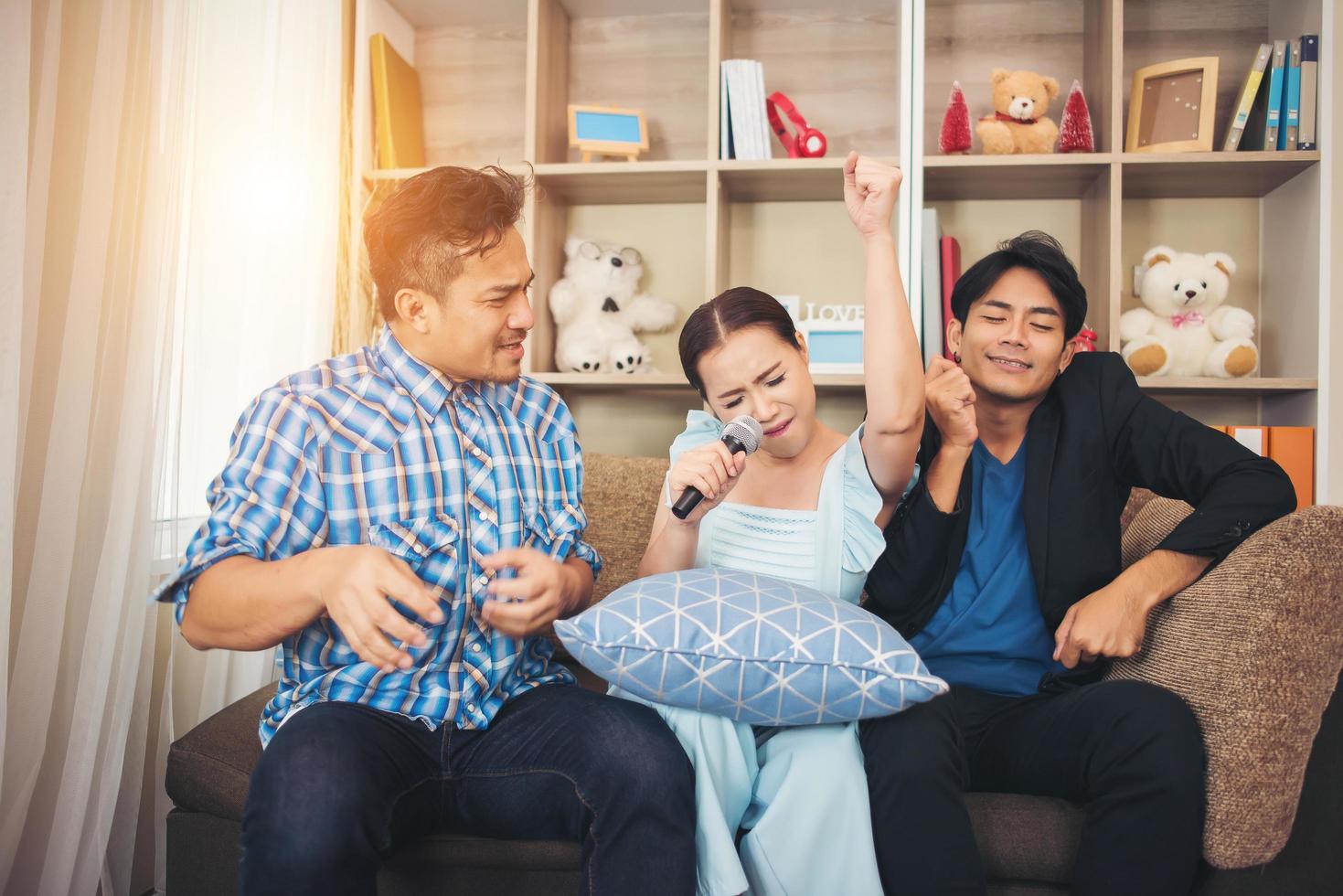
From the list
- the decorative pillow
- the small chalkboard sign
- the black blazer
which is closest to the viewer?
the decorative pillow

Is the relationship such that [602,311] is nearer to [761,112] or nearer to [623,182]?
[623,182]

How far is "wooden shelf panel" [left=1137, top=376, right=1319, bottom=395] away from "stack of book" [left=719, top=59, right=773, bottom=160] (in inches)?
41.6

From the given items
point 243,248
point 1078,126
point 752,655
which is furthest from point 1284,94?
point 243,248

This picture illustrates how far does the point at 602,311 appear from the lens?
2.47 metres

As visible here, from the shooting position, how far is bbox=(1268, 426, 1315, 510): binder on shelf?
6.90 ft

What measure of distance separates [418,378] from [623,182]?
4.18 feet

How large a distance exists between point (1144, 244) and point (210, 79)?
86.8 inches

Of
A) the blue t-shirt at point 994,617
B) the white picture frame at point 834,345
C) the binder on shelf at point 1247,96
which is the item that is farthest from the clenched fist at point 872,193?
the binder on shelf at point 1247,96

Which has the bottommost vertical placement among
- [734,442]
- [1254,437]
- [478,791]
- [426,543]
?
[478,791]

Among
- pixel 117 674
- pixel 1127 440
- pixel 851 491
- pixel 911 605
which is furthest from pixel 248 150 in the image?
pixel 1127 440

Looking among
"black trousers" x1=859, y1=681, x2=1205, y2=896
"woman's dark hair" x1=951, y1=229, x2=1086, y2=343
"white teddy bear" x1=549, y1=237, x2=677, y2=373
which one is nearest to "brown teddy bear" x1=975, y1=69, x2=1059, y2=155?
"woman's dark hair" x1=951, y1=229, x2=1086, y2=343

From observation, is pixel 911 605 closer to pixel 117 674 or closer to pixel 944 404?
pixel 944 404

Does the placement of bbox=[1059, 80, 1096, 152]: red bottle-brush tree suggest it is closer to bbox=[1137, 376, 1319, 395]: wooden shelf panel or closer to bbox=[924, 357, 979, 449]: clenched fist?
bbox=[1137, 376, 1319, 395]: wooden shelf panel

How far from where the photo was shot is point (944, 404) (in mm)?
1371
